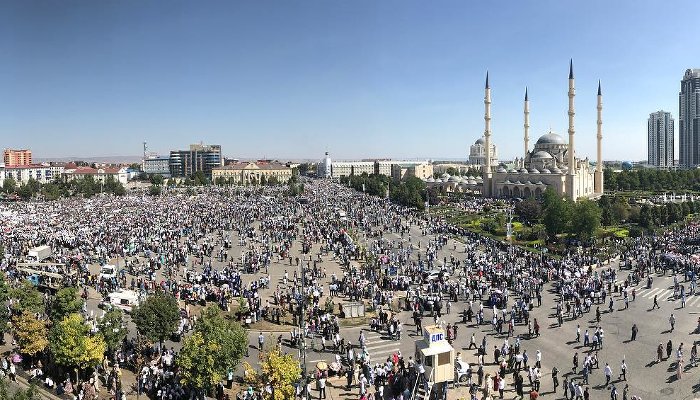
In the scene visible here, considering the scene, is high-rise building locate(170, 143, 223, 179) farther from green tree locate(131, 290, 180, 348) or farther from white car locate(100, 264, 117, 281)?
green tree locate(131, 290, 180, 348)

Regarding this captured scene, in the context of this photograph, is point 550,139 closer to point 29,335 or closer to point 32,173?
point 29,335

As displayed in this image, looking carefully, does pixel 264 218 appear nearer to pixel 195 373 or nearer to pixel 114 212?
pixel 114 212

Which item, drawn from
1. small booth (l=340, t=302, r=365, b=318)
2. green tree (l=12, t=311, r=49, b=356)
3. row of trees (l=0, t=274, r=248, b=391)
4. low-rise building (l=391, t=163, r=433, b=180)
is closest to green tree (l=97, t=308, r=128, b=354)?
row of trees (l=0, t=274, r=248, b=391)

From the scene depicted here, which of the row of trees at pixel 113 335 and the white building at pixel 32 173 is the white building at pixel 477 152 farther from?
the row of trees at pixel 113 335

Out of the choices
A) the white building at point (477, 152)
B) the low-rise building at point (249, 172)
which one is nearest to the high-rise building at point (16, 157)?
the low-rise building at point (249, 172)

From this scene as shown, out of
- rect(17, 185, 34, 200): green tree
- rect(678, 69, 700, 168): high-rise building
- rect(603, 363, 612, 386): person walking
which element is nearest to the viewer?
rect(603, 363, 612, 386): person walking

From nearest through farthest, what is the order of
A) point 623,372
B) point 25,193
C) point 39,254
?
point 623,372
point 39,254
point 25,193

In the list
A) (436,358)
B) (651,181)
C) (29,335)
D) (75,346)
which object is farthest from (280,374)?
(651,181)
